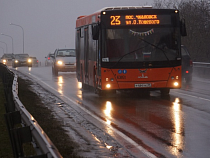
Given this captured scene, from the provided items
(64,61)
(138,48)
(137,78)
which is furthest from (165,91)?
(64,61)

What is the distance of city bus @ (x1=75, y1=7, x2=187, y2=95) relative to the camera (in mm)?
18453

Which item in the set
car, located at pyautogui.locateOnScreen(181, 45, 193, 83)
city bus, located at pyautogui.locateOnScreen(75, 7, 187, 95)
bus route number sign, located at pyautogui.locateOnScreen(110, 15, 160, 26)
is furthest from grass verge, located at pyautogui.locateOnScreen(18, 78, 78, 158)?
car, located at pyautogui.locateOnScreen(181, 45, 193, 83)

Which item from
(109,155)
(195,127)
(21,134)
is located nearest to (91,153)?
(109,155)

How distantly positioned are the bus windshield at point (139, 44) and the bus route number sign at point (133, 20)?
0.22 meters

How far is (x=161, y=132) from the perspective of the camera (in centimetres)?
1085

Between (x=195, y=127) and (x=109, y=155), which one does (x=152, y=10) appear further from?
(x=109, y=155)

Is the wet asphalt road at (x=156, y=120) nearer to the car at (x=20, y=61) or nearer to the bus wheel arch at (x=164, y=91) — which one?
the bus wheel arch at (x=164, y=91)

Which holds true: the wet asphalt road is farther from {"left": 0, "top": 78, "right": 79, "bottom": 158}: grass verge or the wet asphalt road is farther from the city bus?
{"left": 0, "top": 78, "right": 79, "bottom": 158}: grass verge

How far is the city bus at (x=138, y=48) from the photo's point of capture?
18.5 metres

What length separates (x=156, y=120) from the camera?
41.9 ft

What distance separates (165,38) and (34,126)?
477 inches

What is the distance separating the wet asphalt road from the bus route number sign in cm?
251

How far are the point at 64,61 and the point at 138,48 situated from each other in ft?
69.6

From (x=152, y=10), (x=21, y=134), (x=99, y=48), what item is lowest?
(x=21, y=134)
